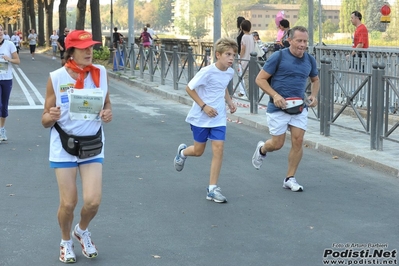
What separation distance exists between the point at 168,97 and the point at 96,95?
14.3 meters

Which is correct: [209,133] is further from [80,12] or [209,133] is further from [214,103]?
[80,12]

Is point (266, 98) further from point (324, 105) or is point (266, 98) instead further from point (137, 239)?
point (137, 239)

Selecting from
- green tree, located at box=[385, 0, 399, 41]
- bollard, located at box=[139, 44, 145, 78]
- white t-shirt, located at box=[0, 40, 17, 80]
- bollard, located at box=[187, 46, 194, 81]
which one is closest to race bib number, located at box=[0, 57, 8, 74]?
white t-shirt, located at box=[0, 40, 17, 80]

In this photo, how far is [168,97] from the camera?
1980 centimetres

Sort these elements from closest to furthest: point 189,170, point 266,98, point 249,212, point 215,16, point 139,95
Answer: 1. point 249,212
2. point 189,170
3. point 266,98
4. point 215,16
5. point 139,95

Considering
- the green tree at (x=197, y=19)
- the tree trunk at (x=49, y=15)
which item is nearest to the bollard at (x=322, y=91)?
the tree trunk at (x=49, y=15)

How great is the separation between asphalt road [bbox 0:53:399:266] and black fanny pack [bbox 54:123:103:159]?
820 mm

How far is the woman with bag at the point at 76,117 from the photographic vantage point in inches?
216

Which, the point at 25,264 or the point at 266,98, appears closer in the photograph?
the point at 25,264

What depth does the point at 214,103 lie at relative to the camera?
7930mm

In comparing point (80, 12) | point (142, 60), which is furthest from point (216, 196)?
point (80, 12)

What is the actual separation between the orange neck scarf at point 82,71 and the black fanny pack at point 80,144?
359 millimetres

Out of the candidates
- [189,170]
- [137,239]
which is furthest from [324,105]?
[137,239]

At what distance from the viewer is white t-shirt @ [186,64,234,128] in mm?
7887
